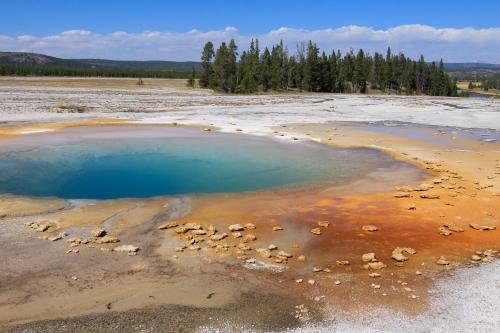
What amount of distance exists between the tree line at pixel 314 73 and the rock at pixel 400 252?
168ft

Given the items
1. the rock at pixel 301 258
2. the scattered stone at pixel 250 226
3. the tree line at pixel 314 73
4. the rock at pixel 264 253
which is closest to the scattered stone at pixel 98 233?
the scattered stone at pixel 250 226

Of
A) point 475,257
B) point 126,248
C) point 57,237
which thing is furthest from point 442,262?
point 57,237

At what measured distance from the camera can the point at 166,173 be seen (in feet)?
44.9

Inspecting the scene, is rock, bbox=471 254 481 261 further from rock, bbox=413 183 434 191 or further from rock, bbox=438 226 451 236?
rock, bbox=413 183 434 191

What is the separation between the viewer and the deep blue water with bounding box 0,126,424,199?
39.3 feet

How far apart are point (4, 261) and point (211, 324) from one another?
12.0ft

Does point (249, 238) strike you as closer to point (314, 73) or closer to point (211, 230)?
point (211, 230)

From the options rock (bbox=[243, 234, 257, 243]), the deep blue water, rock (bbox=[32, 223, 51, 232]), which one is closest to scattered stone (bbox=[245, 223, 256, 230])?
rock (bbox=[243, 234, 257, 243])

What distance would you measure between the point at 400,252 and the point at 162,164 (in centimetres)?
920

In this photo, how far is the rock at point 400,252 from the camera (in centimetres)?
729

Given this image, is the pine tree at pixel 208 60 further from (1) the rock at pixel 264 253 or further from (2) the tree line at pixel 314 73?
(1) the rock at pixel 264 253

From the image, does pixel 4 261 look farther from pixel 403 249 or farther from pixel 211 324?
pixel 403 249

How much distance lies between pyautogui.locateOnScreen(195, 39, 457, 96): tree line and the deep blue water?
40138mm

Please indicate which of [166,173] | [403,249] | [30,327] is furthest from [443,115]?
[30,327]
